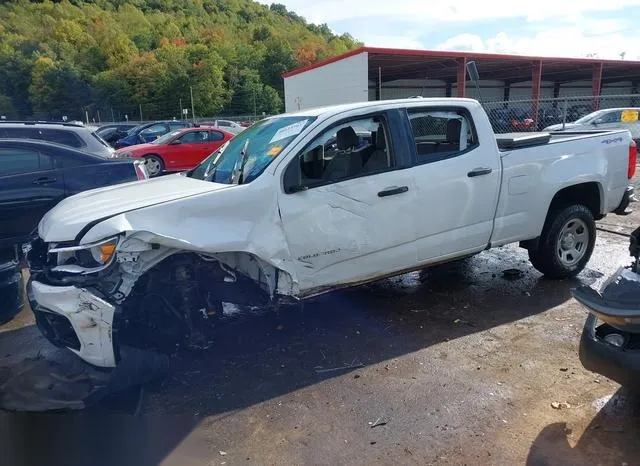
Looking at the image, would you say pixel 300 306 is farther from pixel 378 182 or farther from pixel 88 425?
pixel 88 425

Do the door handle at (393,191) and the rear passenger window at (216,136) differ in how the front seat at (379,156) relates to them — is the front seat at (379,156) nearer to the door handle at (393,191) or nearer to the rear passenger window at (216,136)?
the door handle at (393,191)

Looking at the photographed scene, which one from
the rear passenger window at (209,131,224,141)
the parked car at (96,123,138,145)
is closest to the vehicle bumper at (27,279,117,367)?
the rear passenger window at (209,131,224,141)

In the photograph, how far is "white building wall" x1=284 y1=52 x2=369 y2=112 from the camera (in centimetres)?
2677

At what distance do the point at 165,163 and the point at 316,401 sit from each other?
13793mm

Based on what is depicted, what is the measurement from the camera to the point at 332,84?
96.9ft

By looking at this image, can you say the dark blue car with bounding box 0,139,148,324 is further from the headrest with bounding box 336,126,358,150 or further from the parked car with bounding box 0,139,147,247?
the headrest with bounding box 336,126,358,150

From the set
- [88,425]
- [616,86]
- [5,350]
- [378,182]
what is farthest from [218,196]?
[616,86]

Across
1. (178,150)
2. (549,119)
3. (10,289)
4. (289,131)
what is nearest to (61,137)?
(10,289)

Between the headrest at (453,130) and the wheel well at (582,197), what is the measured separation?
1348 millimetres

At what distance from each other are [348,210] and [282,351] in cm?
126

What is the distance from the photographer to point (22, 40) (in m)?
79.1

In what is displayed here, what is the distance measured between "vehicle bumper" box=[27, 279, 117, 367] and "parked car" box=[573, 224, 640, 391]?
287 centimetres

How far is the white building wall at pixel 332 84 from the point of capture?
26766 millimetres

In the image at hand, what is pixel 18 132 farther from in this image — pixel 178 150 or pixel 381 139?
pixel 178 150
